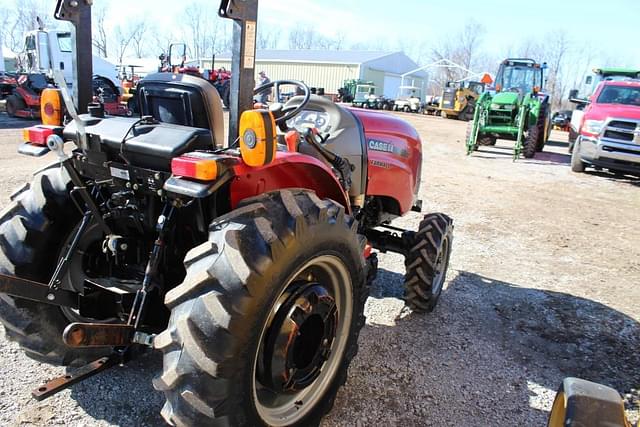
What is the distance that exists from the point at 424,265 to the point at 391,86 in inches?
2076

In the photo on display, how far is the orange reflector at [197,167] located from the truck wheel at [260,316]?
192 mm

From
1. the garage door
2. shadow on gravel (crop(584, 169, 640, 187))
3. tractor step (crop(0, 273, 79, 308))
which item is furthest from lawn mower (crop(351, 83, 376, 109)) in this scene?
tractor step (crop(0, 273, 79, 308))

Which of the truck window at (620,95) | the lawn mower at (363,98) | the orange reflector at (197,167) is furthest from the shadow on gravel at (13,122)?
the lawn mower at (363,98)

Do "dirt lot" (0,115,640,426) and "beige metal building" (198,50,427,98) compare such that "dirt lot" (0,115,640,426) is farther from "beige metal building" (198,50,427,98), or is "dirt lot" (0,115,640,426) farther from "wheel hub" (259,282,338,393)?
"beige metal building" (198,50,427,98)

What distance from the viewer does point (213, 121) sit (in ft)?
7.44

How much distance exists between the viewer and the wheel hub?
2088 millimetres

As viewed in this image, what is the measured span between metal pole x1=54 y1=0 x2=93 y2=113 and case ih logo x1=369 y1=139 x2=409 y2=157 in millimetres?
1868

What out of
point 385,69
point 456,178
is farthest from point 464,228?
point 385,69

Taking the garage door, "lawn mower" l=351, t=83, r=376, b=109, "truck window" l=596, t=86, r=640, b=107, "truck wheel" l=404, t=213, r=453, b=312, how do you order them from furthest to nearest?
the garage door, "lawn mower" l=351, t=83, r=376, b=109, "truck window" l=596, t=86, r=640, b=107, "truck wheel" l=404, t=213, r=453, b=312

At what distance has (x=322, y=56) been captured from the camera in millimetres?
50656

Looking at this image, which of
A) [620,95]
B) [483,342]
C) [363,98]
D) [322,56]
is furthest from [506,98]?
[322,56]

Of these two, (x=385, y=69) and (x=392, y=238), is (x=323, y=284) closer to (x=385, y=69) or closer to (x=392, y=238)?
(x=392, y=238)

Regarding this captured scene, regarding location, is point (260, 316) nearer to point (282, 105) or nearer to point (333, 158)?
point (282, 105)

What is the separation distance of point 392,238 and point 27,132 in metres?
2.46
